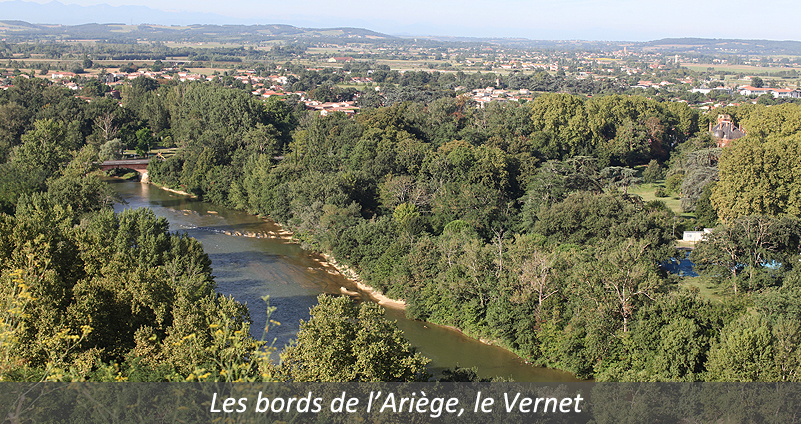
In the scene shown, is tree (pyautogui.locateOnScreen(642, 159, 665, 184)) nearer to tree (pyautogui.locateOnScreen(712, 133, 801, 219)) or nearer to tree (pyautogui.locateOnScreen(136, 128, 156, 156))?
tree (pyautogui.locateOnScreen(712, 133, 801, 219))

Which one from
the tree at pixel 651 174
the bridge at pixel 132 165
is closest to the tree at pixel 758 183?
the tree at pixel 651 174

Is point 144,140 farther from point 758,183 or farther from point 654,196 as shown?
point 758,183

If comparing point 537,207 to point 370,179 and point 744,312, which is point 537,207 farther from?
point 744,312

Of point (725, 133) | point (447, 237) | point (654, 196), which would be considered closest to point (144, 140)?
point (447, 237)

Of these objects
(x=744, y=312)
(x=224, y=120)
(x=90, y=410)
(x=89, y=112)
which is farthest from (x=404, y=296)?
(x=89, y=112)

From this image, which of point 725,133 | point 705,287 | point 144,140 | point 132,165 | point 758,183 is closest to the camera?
point 705,287

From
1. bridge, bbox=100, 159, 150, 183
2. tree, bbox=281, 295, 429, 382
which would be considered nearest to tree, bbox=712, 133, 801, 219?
tree, bbox=281, 295, 429, 382
